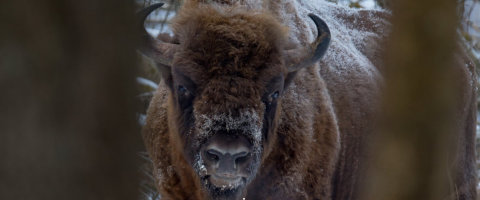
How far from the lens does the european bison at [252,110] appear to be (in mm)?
4109

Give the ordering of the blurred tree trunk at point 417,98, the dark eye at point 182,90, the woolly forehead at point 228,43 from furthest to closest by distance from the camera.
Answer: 1. the dark eye at point 182,90
2. the woolly forehead at point 228,43
3. the blurred tree trunk at point 417,98

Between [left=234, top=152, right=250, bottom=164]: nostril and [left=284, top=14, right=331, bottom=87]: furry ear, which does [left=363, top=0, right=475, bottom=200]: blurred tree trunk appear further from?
[left=284, top=14, right=331, bottom=87]: furry ear

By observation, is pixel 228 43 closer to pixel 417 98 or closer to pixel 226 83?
pixel 226 83

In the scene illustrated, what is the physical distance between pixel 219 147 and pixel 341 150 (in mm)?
1922

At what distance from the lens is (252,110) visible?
13.6 ft

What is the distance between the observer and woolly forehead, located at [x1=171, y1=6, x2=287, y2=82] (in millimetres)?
4254

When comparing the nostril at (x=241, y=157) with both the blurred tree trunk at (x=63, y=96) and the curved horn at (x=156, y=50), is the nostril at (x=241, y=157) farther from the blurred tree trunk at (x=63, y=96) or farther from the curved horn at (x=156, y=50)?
the blurred tree trunk at (x=63, y=96)

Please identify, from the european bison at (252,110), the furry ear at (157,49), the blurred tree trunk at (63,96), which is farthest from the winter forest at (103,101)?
the furry ear at (157,49)

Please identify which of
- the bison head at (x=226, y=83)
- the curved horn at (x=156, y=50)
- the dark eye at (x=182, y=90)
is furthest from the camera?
the curved horn at (x=156, y=50)

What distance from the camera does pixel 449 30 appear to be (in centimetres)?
208

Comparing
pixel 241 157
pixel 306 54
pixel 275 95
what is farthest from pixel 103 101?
pixel 306 54

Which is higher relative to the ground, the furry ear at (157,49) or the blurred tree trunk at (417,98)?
the blurred tree trunk at (417,98)

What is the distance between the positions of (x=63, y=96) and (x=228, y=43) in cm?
259

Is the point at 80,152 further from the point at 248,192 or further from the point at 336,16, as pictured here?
the point at 336,16
